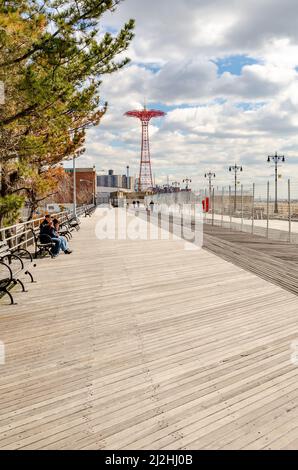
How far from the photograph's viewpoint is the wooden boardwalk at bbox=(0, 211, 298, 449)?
11.8ft

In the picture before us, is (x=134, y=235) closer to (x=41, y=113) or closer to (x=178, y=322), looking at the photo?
(x=41, y=113)

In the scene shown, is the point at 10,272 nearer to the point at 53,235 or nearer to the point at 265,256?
the point at 53,235

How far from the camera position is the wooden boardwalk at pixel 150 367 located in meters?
3.61

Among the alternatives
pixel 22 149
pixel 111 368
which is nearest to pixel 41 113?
pixel 22 149

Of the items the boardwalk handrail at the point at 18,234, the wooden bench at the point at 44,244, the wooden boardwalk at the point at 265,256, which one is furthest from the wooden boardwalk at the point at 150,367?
the wooden bench at the point at 44,244

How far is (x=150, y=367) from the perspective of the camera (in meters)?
5.01

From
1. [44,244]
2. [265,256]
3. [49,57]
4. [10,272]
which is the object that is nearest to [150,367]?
[10,272]

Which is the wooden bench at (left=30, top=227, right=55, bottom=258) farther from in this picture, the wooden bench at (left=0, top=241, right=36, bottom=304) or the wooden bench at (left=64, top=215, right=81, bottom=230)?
the wooden bench at (left=64, top=215, right=81, bottom=230)

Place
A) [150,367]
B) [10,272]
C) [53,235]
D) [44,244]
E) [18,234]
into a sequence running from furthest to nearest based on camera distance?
[53,235], [44,244], [18,234], [10,272], [150,367]

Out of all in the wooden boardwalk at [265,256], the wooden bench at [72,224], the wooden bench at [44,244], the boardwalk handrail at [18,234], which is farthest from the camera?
the wooden bench at [72,224]

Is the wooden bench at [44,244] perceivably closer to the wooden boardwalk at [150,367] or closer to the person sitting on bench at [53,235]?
the person sitting on bench at [53,235]

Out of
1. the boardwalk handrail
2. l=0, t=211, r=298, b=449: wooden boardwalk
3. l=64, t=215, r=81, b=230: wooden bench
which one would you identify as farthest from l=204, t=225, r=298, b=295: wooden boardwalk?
l=64, t=215, r=81, b=230: wooden bench

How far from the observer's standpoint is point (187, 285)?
31.5 ft

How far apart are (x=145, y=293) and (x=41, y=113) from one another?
5.32 metres
